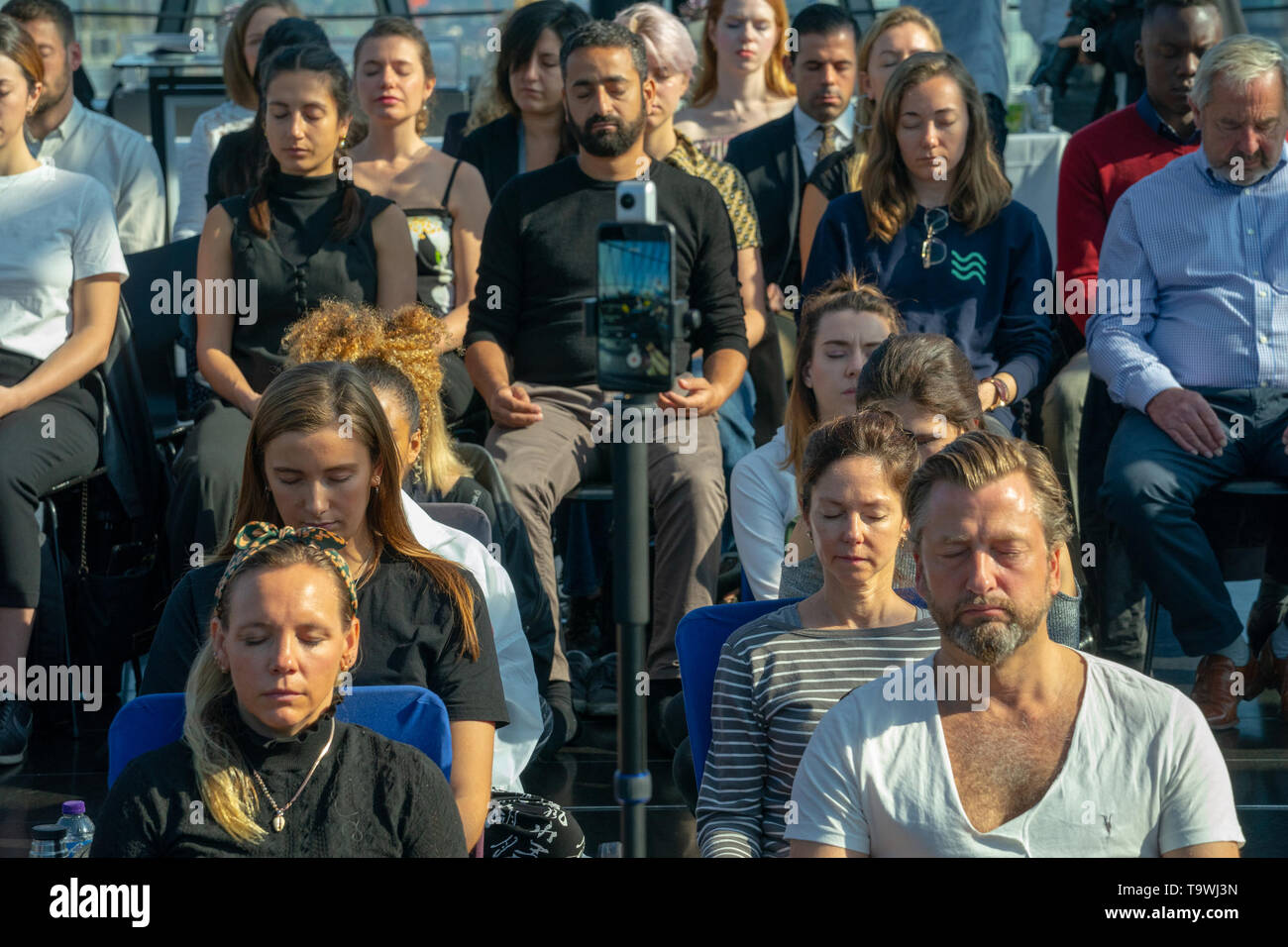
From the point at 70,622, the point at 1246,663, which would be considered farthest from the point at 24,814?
the point at 1246,663

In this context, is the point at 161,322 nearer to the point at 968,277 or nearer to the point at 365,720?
the point at 968,277

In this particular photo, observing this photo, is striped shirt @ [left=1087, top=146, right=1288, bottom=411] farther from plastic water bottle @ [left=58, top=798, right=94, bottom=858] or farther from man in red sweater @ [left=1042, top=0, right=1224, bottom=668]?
plastic water bottle @ [left=58, top=798, right=94, bottom=858]

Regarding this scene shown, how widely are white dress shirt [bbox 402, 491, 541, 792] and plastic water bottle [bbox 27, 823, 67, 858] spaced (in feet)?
2.80

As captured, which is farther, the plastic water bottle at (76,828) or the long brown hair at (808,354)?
the long brown hair at (808,354)

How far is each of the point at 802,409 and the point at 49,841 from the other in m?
1.84

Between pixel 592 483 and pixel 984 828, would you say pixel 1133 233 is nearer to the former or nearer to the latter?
pixel 592 483

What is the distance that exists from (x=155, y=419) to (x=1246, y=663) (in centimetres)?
329

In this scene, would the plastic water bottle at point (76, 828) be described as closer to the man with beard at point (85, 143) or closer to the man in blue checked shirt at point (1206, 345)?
the man in blue checked shirt at point (1206, 345)

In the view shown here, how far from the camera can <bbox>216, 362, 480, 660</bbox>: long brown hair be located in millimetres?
3061

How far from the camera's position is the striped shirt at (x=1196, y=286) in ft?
15.4

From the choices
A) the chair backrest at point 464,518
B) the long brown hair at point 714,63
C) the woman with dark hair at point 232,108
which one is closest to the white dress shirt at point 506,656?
the chair backrest at point 464,518

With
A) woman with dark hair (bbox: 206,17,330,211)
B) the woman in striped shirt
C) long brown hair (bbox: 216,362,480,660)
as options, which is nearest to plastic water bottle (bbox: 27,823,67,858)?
long brown hair (bbox: 216,362,480,660)

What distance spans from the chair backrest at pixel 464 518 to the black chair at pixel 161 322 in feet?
6.20

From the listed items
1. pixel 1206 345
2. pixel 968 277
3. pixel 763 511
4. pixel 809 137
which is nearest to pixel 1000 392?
pixel 968 277
